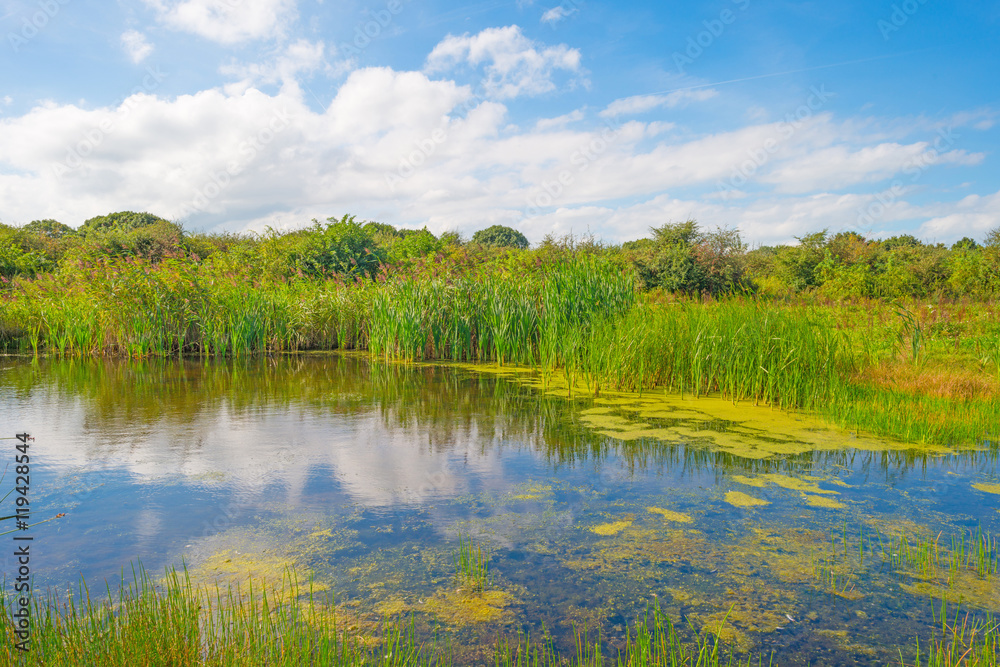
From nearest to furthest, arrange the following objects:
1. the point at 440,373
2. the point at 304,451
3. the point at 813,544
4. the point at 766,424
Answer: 1. the point at 813,544
2. the point at 304,451
3. the point at 766,424
4. the point at 440,373

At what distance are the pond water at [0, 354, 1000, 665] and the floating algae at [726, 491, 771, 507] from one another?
18 millimetres

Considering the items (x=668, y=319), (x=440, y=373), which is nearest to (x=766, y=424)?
(x=668, y=319)

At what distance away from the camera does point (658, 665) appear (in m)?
2.06

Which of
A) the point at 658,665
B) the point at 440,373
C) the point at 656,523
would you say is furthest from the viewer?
the point at 440,373

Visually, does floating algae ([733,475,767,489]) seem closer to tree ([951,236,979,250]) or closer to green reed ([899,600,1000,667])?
green reed ([899,600,1000,667])

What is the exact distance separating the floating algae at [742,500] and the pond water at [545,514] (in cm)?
2

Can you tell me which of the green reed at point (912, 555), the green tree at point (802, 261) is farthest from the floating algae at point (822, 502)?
the green tree at point (802, 261)

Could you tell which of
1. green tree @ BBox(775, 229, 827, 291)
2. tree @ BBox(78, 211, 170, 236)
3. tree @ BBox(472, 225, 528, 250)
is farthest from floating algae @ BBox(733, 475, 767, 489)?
tree @ BBox(472, 225, 528, 250)

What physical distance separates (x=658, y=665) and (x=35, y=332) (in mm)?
13940

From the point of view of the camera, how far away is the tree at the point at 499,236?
151ft

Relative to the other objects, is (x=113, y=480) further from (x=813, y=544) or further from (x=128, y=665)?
(x=813, y=544)

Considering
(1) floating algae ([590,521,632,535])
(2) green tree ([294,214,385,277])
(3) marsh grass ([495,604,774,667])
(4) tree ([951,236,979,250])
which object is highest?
(4) tree ([951,236,979,250])

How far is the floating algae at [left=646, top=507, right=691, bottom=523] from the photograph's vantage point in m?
3.44

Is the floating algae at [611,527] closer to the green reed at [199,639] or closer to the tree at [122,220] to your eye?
the green reed at [199,639]
